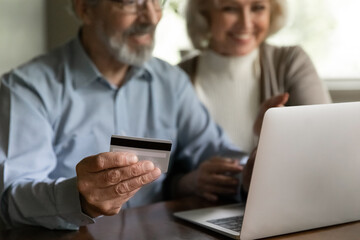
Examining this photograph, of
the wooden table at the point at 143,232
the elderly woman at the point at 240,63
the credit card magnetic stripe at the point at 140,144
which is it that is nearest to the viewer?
the credit card magnetic stripe at the point at 140,144

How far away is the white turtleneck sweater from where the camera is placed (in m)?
1.66

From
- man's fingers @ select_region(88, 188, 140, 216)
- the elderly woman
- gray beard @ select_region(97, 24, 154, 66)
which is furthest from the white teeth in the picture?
man's fingers @ select_region(88, 188, 140, 216)

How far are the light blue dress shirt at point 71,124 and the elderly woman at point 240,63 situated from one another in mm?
120

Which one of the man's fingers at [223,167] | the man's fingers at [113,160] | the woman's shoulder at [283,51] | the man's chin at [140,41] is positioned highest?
the man's chin at [140,41]

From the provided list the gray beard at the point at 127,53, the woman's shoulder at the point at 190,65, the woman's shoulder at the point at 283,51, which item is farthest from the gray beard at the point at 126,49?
the woman's shoulder at the point at 283,51

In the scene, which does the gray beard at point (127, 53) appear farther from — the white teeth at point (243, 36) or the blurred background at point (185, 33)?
the white teeth at point (243, 36)

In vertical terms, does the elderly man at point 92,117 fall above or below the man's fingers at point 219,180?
above

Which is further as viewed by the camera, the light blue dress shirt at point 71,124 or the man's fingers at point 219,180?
the man's fingers at point 219,180

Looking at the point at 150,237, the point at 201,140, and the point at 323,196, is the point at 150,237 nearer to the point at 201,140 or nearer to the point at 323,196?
the point at 323,196

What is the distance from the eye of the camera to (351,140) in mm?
951

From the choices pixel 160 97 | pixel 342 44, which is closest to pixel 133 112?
pixel 160 97

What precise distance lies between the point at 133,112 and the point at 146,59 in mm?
152

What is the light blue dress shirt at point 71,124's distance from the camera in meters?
1.04

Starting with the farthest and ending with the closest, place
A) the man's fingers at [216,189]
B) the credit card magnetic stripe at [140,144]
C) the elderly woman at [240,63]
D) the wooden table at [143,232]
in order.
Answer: the elderly woman at [240,63] < the man's fingers at [216,189] < the wooden table at [143,232] < the credit card magnetic stripe at [140,144]
